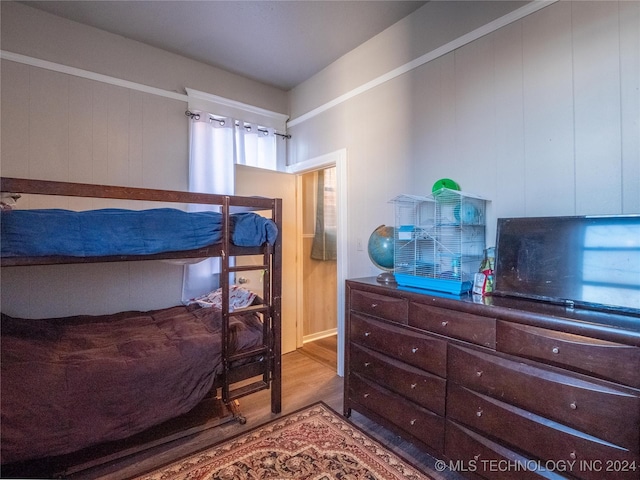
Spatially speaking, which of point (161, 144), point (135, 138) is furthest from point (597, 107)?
point (135, 138)

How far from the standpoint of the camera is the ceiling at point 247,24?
223 centimetres

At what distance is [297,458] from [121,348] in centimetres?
123

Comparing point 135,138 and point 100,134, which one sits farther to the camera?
point 135,138

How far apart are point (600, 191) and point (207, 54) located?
3.23m

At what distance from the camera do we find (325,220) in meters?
3.80

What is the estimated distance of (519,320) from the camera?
4.19 feet

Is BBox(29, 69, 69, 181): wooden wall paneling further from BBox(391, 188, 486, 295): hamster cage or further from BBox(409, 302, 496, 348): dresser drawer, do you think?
BBox(409, 302, 496, 348): dresser drawer

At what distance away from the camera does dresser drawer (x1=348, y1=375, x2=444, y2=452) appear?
1.58 metres

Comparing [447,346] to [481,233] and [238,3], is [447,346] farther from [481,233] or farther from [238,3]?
[238,3]

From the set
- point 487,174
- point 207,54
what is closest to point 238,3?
point 207,54

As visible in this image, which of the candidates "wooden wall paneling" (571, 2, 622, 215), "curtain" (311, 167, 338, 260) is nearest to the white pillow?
"curtain" (311, 167, 338, 260)

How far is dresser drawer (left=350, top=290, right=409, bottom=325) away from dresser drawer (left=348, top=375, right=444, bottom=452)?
0.46m

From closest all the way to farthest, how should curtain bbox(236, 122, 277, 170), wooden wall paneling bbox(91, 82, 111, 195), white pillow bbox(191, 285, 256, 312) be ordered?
white pillow bbox(191, 285, 256, 312), wooden wall paneling bbox(91, 82, 111, 195), curtain bbox(236, 122, 277, 170)

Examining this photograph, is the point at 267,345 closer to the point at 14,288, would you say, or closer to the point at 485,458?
the point at 485,458
